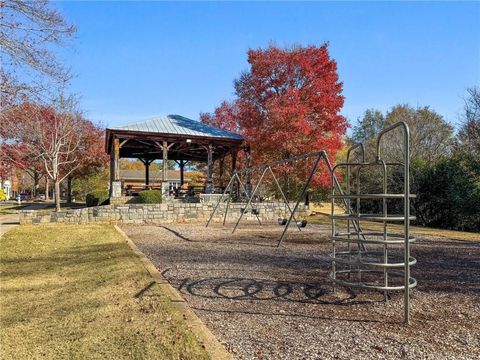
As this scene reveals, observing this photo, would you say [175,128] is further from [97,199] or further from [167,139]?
[97,199]

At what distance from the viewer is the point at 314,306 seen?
13.6 feet

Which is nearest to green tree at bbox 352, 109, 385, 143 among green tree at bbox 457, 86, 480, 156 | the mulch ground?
green tree at bbox 457, 86, 480, 156

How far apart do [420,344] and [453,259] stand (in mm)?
4826

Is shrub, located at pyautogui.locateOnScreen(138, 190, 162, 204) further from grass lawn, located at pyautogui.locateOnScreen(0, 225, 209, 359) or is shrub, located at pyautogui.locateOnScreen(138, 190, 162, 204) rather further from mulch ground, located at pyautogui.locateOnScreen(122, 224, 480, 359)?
grass lawn, located at pyautogui.locateOnScreen(0, 225, 209, 359)

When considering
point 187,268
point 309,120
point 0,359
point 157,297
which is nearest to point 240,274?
point 187,268

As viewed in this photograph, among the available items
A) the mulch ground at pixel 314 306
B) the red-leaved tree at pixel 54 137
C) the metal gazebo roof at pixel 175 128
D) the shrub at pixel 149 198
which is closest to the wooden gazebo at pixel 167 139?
the metal gazebo roof at pixel 175 128

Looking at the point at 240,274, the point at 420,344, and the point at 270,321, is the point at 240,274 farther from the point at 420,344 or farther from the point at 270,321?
the point at 420,344

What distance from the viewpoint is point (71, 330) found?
3.31 m

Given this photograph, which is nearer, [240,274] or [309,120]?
[240,274]

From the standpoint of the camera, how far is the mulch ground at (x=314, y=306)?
303 centimetres

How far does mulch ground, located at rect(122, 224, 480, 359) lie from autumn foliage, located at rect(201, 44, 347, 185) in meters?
9.95

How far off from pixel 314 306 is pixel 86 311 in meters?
2.15

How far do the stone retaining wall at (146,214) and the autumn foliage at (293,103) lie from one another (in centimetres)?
274

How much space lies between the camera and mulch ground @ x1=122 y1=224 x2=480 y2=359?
3033 millimetres
